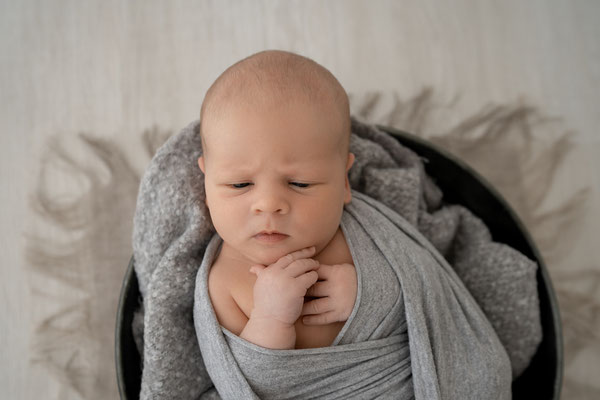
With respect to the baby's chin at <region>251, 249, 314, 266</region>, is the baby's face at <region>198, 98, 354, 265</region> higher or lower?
higher

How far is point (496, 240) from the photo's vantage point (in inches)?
46.6

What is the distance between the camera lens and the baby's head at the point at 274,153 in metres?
0.78

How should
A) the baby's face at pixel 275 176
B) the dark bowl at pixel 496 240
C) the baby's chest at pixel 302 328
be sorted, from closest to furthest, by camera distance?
1. the baby's face at pixel 275 176
2. the baby's chest at pixel 302 328
3. the dark bowl at pixel 496 240

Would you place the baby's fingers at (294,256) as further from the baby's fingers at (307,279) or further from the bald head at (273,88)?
the bald head at (273,88)

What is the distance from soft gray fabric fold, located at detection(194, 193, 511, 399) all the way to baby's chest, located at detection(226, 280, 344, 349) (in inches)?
1.4

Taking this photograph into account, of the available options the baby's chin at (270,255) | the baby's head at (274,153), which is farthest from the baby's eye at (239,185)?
the baby's chin at (270,255)

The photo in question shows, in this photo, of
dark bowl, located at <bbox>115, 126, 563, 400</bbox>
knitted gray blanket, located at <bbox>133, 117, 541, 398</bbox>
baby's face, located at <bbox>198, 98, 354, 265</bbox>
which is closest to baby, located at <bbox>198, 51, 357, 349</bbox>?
baby's face, located at <bbox>198, 98, 354, 265</bbox>

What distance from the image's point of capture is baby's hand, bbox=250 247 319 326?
32.1 inches

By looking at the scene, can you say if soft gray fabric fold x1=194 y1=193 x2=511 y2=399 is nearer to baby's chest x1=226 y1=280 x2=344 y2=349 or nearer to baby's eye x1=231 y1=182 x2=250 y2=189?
baby's chest x1=226 y1=280 x2=344 y2=349

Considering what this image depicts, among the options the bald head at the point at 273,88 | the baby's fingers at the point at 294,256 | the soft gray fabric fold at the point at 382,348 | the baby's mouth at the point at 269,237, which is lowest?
the soft gray fabric fold at the point at 382,348

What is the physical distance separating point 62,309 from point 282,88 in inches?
31.1

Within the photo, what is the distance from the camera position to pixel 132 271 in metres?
1.05

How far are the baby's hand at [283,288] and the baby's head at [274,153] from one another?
2 centimetres

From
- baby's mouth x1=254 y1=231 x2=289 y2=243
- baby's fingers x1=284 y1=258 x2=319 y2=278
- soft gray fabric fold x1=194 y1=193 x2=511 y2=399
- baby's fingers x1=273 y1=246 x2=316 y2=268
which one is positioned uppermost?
baby's mouth x1=254 y1=231 x2=289 y2=243
